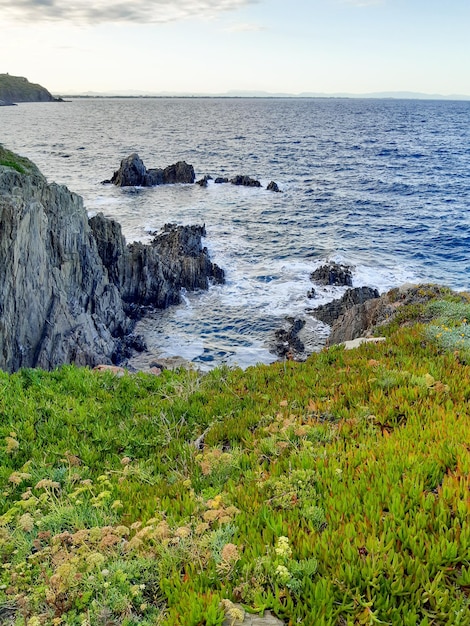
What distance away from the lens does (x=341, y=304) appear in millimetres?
27984

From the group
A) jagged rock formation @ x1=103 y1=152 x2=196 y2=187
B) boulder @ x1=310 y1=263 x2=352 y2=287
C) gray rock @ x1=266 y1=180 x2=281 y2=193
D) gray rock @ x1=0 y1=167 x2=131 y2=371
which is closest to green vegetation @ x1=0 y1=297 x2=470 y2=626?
gray rock @ x1=0 y1=167 x2=131 y2=371

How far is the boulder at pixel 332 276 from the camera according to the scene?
32.6 metres

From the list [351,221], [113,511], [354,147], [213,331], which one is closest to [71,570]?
[113,511]

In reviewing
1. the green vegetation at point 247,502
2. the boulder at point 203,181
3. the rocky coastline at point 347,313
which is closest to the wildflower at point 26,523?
the green vegetation at point 247,502

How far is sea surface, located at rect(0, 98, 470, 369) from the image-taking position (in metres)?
28.2

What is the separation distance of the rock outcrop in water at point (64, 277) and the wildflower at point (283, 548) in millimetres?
14447

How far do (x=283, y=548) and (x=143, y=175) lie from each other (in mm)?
66264

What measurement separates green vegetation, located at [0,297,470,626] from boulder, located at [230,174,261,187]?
58764mm

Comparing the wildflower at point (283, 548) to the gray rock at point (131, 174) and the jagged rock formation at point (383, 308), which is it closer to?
the jagged rock formation at point (383, 308)

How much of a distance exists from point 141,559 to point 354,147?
110127 millimetres

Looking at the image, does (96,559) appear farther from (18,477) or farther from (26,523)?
(18,477)

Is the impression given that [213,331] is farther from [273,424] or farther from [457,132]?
[457,132]

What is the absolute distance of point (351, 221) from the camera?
158 ft

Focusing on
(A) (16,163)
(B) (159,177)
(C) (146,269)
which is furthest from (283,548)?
(B) (159,177)
